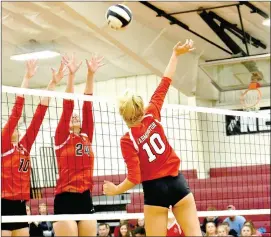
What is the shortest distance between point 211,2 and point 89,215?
897cm

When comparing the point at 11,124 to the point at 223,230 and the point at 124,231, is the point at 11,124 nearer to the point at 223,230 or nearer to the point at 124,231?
the point at 223,230

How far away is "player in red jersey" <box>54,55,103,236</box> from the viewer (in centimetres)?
656

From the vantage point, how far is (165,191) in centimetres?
513

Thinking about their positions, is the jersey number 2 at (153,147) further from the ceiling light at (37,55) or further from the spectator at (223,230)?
the ceiling light at (37,55)

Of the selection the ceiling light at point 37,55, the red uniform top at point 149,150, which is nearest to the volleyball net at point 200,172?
the ceiling light at point 37,55

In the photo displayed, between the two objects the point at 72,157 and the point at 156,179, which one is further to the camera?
the point at 72,157

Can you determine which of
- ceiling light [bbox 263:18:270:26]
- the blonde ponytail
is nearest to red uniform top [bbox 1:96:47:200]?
the blonde ponytail

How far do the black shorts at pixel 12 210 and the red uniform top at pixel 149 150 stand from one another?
206 centimetres

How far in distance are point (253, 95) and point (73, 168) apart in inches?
465

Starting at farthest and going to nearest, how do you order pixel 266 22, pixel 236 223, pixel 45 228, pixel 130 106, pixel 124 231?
1. pixel 266 22
2. pixel 45 228
3. pixel 236 223
4. pixel 124 231
5. pixel 130 106

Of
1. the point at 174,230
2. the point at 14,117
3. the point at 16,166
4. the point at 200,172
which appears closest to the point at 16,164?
the point at 16,166

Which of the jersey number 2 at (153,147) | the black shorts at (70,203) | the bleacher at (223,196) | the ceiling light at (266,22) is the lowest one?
the bleacher at (223,196)

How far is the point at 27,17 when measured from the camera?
1455 centimetres

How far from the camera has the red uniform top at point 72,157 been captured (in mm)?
6551
